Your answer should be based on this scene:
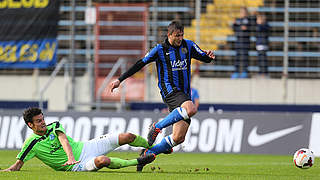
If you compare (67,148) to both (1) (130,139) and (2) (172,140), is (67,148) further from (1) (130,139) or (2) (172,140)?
(2) (172,140)

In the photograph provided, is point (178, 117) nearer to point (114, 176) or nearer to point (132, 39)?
point (114, 176)

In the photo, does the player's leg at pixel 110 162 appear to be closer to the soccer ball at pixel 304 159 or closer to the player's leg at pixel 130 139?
the player's leg at pixel 130 139

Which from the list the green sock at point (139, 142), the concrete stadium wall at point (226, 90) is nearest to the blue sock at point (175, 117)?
the green sock at point (139, 142)

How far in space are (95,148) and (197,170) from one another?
1658 millimetres

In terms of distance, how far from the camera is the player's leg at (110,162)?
904 cm

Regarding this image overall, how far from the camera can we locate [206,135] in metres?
15.8

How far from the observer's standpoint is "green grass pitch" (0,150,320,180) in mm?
8859

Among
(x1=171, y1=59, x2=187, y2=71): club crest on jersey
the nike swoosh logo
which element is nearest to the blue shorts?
(x1=171, y1=59, x2=187, y2=71): club crest on jersey

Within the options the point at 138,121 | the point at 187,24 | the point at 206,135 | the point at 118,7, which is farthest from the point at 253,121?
the point at 118,7

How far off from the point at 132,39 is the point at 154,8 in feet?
3.63

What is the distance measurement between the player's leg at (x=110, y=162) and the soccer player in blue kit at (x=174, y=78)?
1.65 ft

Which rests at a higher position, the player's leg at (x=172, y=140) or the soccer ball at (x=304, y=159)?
the player's leg at (x=172, y=140)

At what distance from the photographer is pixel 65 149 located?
904cm

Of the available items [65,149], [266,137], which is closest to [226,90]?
[266,137]
